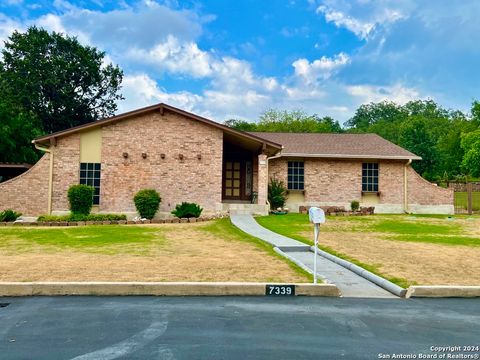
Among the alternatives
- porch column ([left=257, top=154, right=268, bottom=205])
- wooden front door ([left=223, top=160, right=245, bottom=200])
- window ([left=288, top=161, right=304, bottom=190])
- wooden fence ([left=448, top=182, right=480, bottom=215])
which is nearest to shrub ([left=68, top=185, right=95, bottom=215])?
wooden front door ([left=223, top=160, right=245, bottom=200])

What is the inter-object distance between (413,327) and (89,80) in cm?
4605

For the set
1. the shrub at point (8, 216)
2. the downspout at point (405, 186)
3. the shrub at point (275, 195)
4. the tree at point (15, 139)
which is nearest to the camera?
the shrub at point (8, 216)

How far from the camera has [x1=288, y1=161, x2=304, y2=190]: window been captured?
22.1 m

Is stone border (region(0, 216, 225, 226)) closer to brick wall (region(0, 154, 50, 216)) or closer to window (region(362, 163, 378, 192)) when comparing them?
brick wall (region(0, 154, 50, 216))

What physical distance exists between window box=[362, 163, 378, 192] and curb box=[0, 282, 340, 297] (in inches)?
674

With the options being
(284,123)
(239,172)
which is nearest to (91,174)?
(239,172)

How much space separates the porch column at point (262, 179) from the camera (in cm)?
1938

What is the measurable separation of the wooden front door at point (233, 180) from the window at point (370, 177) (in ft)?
21.9

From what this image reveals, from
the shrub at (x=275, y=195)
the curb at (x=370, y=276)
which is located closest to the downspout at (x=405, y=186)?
the shrub at (x=275, y=195)

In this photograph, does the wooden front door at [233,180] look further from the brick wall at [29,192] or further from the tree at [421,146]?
the tree at [421,146]

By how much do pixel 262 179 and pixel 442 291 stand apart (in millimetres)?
13179

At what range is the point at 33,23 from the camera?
43.9 m

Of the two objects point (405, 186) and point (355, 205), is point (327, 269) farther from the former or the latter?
point (405, 186)

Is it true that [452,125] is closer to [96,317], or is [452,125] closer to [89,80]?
[89,80]
